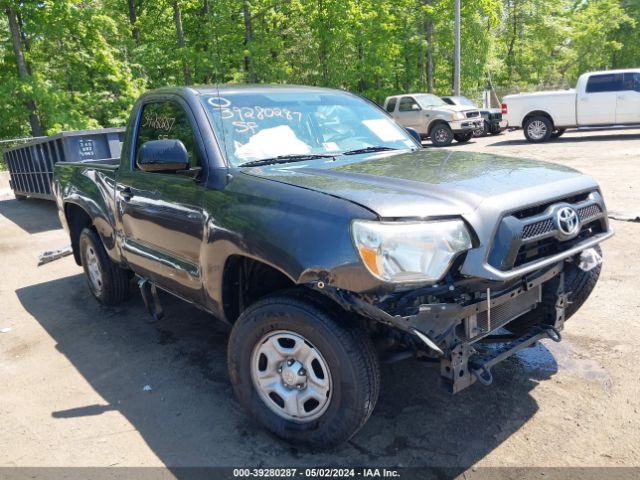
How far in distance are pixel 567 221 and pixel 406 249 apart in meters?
0.94

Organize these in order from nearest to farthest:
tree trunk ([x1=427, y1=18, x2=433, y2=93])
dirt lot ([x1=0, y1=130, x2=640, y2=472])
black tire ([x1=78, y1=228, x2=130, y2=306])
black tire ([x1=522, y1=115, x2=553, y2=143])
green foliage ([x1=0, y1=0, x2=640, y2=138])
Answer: dirt lot ([x1=0, y1=130, x2=640, y2=472]), black tire ([x1=78, y1=228, x2=130, y2=306]), black tire ([x1=522, y1=115, x2=553, y2=143]), green foliage ([x1=0, y1=0, x2=640, y2=138]), tree trunk ([x1=427, y1=18, x2=433, y2=93])

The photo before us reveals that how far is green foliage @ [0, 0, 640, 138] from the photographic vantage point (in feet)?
59.9

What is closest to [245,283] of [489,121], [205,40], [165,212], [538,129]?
[165,212]

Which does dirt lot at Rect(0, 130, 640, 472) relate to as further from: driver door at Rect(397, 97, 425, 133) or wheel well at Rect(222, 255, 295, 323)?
driver door at Rect(397, 97, 425, 133)

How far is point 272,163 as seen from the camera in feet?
10.9

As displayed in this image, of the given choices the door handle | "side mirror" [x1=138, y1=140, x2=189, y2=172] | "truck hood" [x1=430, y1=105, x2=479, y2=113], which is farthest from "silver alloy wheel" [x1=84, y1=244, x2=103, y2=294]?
"truck hood" [x1=430, y1=105, x2=479, y2=113]

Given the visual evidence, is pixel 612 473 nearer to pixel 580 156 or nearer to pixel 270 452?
pixel 270 452

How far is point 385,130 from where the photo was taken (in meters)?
4.20

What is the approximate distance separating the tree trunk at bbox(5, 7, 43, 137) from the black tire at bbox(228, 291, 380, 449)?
1833 cm

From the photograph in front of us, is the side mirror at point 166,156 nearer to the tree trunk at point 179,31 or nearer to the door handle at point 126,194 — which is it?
the door handle at point 126,194

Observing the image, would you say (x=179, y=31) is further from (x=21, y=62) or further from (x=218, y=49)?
(x=21, y=62)

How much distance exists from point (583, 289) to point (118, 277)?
3.83 m

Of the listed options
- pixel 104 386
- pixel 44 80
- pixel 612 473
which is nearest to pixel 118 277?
pixel 104 386

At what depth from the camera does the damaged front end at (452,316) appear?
7.89 ft
